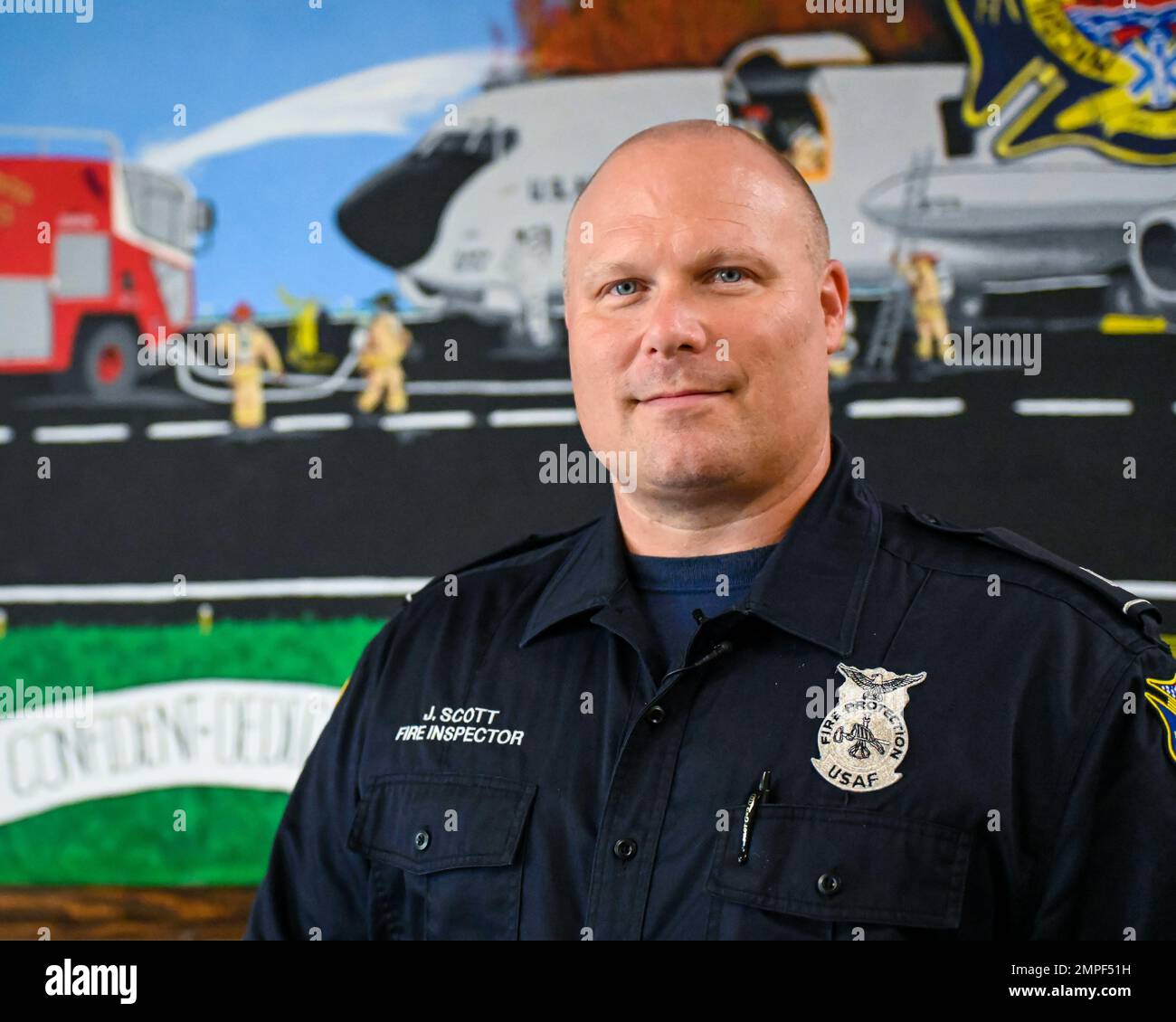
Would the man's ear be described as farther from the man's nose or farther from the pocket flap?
the pocket flap

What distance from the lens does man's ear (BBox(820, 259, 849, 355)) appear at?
1.47 metres

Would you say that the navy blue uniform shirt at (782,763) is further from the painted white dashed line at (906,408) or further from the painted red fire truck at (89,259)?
the painted red fire truck at (89,259)

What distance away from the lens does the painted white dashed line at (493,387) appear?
2.39 m

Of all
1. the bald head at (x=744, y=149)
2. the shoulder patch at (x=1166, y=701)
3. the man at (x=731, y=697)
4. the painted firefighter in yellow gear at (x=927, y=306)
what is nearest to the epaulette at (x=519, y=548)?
the man at (x=731, y=697)

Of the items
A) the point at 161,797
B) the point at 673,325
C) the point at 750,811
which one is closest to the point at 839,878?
the point at 750,811

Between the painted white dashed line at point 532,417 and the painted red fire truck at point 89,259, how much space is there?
2.13 ft

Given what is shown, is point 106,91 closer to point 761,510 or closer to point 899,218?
point 899,218

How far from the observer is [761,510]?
1.42 m

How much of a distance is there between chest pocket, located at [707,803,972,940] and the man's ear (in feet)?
1.83

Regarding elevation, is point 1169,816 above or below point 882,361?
below

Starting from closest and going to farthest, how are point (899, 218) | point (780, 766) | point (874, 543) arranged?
point (780, 766) < point (874, 543) < point (899, 218)

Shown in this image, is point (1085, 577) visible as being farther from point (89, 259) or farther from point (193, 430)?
point (89, 259)
